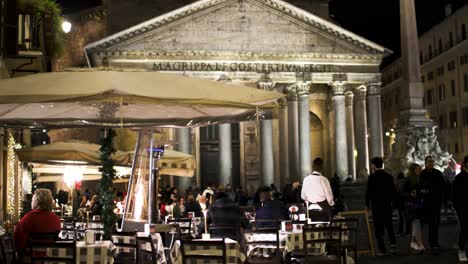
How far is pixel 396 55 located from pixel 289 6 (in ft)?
86.8

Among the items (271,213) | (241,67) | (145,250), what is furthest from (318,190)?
(241,67)

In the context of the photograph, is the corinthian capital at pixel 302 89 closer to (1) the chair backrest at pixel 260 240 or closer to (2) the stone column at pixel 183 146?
(2) the stone column at pixel 183 146

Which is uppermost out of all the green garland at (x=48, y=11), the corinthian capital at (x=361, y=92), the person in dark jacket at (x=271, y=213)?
the corinthian capital at (x=361, y=92)

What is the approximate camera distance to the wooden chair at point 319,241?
317 inches

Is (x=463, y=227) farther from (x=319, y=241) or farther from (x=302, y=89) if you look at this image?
(x=302, y=89)

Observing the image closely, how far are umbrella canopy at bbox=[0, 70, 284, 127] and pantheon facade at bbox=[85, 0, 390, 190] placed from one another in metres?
25.4

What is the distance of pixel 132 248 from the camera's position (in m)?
7.88

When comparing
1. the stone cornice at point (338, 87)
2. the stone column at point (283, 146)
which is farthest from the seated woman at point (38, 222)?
the stone cornice at point (338, 87)

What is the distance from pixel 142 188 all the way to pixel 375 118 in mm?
29369

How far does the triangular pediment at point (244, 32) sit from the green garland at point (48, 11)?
14.4m

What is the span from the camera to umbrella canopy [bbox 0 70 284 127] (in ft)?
22.9

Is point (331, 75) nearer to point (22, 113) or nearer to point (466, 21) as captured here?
point (466, 21)

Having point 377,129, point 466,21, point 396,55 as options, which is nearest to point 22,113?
point 377,129

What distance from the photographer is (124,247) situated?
768 cm
